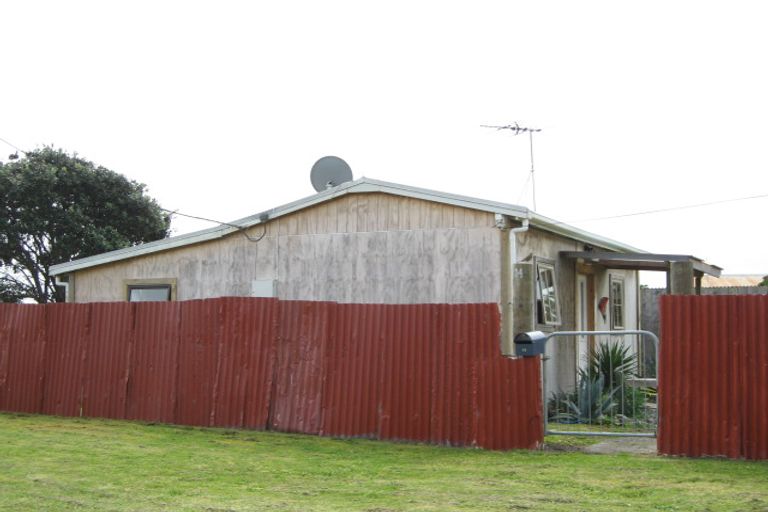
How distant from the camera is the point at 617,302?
66.1 feet

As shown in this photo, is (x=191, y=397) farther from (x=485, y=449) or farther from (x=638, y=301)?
(x=638, y=301)

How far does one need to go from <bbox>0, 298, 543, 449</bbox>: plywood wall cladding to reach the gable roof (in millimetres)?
2767

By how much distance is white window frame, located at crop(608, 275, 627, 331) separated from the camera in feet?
64.5

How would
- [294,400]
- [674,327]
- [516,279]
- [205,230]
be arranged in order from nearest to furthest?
[674,327]
[294,400]
[516,279]
[205,230]

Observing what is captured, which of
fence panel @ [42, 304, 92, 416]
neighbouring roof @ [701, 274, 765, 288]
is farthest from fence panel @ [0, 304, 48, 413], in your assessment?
neighbouring roof @ [701, 274, 765, 288]

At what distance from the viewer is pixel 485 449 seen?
36.0 feet

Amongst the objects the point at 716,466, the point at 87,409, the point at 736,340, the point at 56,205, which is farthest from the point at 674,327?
the point at 56,205

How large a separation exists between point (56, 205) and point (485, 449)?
21.6 m

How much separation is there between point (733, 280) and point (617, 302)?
1137 inches

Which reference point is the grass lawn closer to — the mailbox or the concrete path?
the concrete path

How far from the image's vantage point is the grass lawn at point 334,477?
759cm

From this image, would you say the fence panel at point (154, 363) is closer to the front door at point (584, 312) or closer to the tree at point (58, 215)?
the front door at point (584, 312)

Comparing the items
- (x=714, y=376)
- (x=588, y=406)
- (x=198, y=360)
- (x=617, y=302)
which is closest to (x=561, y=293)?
(x=617, y=302)

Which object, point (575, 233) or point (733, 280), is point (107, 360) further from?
point (733, 280)
